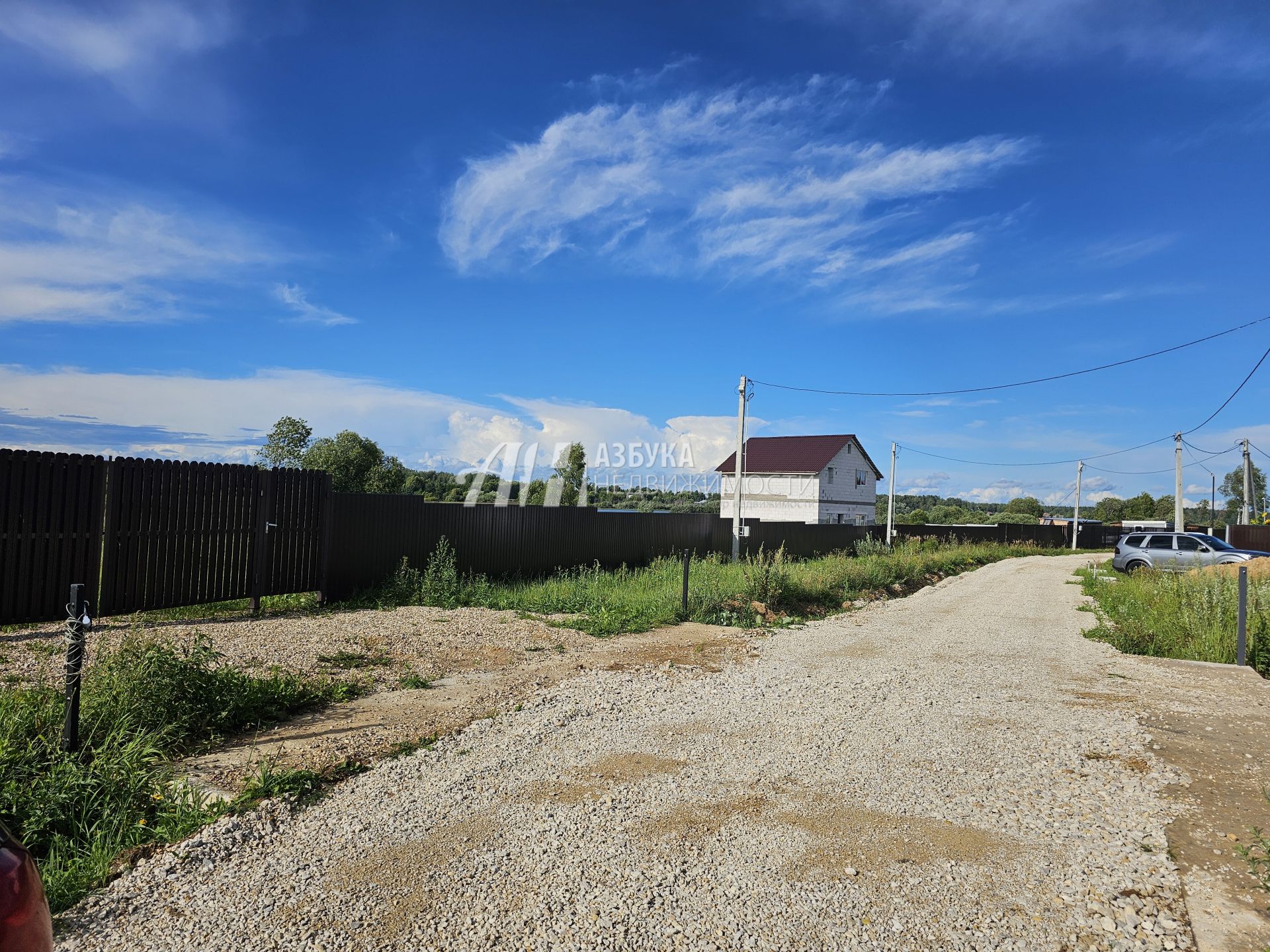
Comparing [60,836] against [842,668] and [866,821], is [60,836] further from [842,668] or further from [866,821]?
[842,668]

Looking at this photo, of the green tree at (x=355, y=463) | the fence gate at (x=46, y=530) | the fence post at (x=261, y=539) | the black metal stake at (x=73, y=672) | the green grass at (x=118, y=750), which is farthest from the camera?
the green tree at (x=355, y=463)

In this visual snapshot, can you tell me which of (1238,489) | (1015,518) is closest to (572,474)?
(1015,518)

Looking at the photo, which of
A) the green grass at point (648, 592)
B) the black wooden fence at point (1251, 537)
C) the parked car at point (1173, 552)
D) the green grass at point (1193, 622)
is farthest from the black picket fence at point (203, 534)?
the black wooden fence at point (1251, 537)

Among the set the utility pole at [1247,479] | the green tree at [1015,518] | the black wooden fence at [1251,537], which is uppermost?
the utility pole at [1247,479]

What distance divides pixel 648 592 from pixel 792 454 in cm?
2848

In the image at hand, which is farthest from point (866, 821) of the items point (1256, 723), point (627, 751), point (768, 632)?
point (768, 632)

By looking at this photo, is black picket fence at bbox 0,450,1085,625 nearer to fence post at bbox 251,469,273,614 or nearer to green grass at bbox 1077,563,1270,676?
fence post at bbox 251,469,273,614

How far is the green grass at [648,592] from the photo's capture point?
411 inches

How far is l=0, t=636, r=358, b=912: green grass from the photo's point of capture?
3309 millimetres

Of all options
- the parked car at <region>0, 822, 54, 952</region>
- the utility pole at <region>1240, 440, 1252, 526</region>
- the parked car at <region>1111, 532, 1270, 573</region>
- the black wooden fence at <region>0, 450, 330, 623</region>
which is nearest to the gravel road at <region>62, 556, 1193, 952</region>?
the parked car at <region>0, 822, 54, 952</region>

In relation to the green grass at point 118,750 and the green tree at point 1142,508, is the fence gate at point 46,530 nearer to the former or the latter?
the green grass at point 118,750

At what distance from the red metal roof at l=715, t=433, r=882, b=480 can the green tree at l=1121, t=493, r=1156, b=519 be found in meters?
40.5

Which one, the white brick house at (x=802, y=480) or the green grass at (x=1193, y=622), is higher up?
the white brick house at (x=802, y=480)

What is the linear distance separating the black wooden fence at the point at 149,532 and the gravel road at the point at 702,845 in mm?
5271
